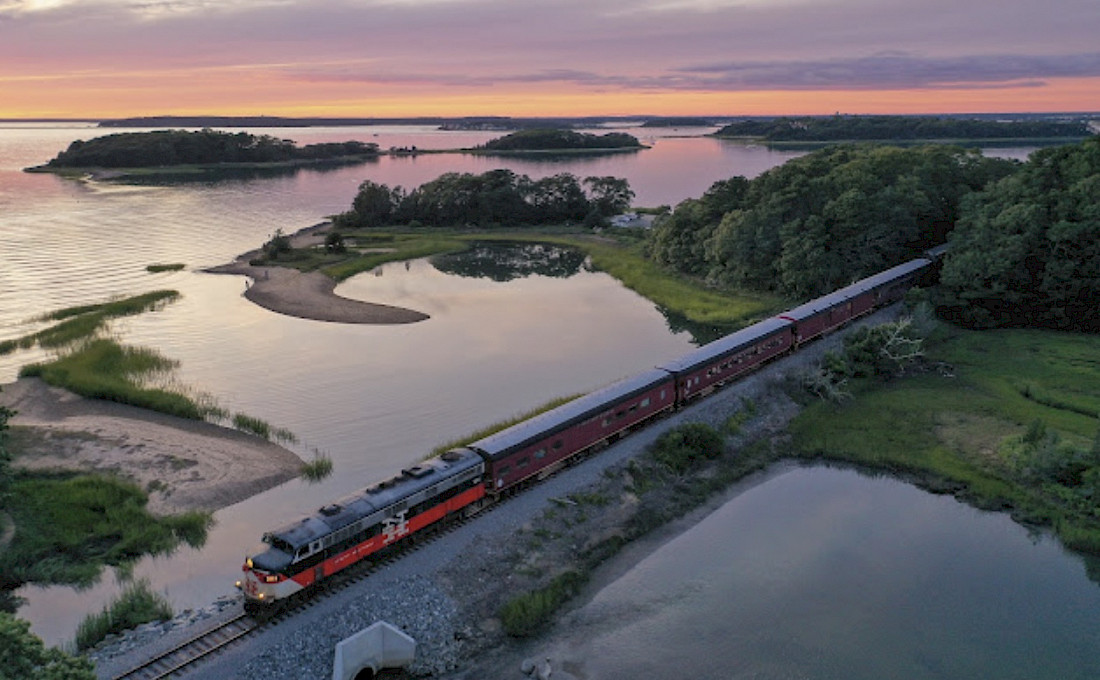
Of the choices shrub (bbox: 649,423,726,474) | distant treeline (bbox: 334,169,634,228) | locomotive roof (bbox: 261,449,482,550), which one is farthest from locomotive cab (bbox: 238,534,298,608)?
distant treeline (bbox: 334,169,634,228)

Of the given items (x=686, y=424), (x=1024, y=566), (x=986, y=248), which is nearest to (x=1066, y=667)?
(x=1024, y=566)

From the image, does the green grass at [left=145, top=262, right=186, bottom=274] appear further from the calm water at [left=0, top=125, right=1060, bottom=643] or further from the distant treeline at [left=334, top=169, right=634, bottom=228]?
the distant treeline at [left=334, top=169, right=634, bottom=228]

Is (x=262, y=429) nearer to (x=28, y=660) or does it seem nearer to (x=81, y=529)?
(x=81, y=529)

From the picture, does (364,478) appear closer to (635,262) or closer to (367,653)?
(367,653)

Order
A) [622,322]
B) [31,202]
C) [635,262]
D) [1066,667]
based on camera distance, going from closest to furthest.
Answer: [1066,667], [622,322], [635,262], [31,202]

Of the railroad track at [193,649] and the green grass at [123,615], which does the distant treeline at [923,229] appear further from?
the green grass at [123,615]

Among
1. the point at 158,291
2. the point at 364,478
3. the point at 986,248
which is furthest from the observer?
the point at 158,291
